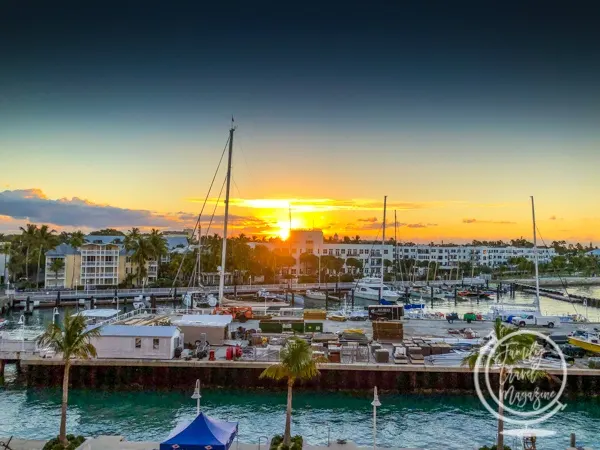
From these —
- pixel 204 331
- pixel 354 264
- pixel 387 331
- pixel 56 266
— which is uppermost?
pixel 354 264

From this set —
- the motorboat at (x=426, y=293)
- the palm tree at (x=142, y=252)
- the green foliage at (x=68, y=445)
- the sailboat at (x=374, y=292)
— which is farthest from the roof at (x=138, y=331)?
the motorboat at (x=426, y=293)

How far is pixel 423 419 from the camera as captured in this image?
1277 inches

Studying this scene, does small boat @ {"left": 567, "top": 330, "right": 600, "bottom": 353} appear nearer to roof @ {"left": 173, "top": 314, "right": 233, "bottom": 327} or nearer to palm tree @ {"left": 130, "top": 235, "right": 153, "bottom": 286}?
roof @ {"left": 173, "top": 314, "right": 233, "bottom": 327}

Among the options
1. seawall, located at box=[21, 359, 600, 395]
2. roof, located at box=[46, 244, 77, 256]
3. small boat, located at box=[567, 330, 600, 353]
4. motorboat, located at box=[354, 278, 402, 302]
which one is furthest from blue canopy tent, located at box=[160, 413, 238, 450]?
A: roof, located at box=[46, 244, 77, 256]

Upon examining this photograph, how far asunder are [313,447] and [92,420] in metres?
15.7

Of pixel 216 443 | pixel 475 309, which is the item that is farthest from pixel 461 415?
pixel 475 309

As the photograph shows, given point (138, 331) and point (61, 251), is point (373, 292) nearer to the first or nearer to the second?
point (61, 251)

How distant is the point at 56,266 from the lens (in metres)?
100

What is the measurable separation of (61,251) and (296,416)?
85.4 metres

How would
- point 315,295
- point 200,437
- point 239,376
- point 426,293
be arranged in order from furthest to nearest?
1. point 426,293
2. point 315,295
3. point 239,376
4. point 200,437

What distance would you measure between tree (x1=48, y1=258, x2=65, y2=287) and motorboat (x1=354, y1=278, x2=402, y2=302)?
58.5m

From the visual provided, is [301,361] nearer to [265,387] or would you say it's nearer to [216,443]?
[216,443]

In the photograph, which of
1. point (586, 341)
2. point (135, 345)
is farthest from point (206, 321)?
point (586, 341)

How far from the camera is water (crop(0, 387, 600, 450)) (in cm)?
2941
